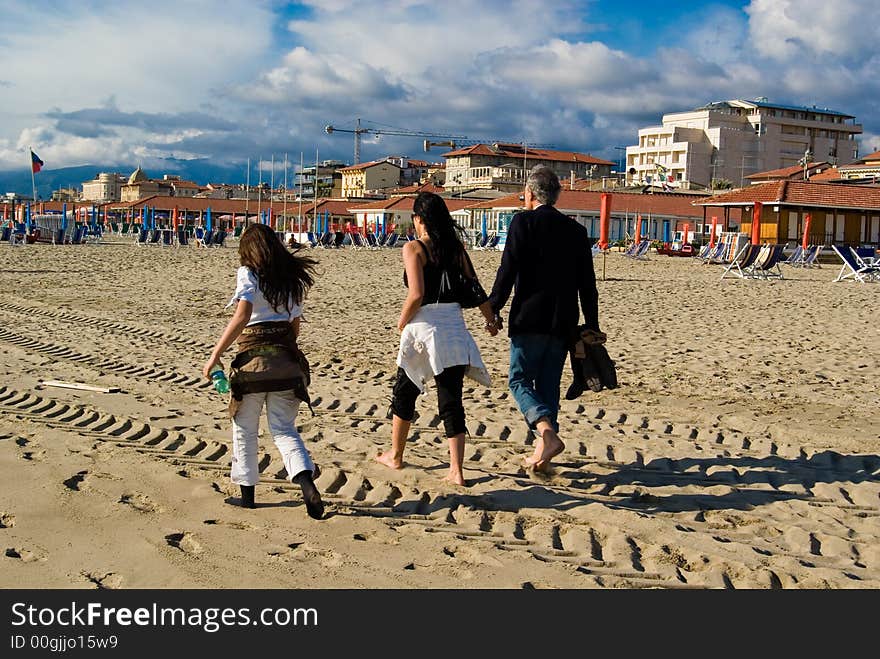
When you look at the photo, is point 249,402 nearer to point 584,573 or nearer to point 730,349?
point 584,573

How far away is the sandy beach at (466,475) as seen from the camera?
332cm

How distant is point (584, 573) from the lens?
329 centimetres

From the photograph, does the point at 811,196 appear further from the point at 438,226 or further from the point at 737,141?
the point at 737,141

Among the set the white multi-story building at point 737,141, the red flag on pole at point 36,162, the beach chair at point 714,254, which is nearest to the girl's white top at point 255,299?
the beach chair at point 714,254

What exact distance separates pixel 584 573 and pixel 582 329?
146cm

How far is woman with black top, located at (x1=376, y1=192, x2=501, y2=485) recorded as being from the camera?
414cm

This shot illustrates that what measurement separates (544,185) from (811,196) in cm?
3455

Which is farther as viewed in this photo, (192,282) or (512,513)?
(192,282)

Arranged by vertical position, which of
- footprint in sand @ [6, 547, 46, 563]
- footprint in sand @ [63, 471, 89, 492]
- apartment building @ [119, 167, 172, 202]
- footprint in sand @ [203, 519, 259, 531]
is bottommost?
footprint in sand @ [203, 519, 259, 531]

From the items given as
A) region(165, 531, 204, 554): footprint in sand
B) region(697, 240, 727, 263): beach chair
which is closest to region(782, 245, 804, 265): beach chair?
region(697, 240, 727, 263): beach chair

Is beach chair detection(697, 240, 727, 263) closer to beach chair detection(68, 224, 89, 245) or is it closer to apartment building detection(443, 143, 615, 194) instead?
beach chair detection(68, 224, 89, 245)

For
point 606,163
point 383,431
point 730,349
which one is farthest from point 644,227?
point 606,163

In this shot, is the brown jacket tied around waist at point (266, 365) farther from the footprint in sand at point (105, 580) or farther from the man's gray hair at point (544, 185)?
the man's gray hair at point (544, 185)

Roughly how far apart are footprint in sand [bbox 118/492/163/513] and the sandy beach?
0.03m
